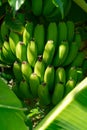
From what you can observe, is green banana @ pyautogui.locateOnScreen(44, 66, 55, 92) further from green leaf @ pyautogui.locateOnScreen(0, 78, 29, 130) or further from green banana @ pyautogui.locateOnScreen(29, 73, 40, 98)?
green leaf @ pyautogui.locateOnScreen(0, 78, 29, 130)

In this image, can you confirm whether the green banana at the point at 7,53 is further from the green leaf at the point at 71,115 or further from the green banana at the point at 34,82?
the green leaf at the point at 71,115

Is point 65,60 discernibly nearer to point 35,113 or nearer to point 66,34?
point 66,34

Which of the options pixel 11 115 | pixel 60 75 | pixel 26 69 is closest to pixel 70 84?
pixel 60 75

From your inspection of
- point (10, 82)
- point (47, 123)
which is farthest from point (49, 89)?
point (47, 123)

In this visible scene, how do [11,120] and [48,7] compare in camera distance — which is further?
[48,7]

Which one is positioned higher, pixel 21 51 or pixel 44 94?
pixel 21 51

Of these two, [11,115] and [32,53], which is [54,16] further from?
[11,115]
